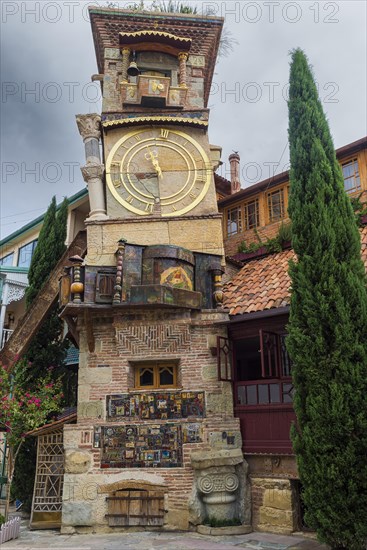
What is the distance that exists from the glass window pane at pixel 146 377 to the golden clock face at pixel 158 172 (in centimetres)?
390

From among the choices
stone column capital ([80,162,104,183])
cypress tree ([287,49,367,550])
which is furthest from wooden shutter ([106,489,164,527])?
stone column capital ([80,162,104,183])

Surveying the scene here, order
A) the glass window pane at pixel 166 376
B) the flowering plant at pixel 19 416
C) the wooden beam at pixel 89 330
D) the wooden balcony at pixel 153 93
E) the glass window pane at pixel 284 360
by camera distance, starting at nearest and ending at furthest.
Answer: the glass window pane at pixel 284 360, the flowering plant at pixel 19 416, the wooden beam at pixel 89 330, the glass window pane at pixel 166 376, the wooden balcony at pixel 153 93

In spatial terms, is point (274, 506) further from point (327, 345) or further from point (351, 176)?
point (351, 176)

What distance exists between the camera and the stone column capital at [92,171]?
1317 centimetres

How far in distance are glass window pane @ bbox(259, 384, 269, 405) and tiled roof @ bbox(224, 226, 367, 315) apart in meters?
1.69

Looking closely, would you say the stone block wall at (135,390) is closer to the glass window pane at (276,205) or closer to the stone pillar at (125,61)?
the glass window pane at (276,205)

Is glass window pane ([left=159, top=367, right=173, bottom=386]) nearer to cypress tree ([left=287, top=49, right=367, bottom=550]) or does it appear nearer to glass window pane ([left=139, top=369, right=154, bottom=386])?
glass window pane ([left=139, top=369, right=154, bottom=386])

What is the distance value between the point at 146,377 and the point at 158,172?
17.1 feet

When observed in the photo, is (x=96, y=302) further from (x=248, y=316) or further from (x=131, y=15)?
(x=131, y=15)

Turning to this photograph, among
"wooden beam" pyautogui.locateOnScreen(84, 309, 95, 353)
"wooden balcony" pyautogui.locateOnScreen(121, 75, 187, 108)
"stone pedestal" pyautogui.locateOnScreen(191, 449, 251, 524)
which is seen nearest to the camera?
"stone pedestal" pyautogui.locateOnScreen(191, 449, 251, 524)

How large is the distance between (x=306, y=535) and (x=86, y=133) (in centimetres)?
1066

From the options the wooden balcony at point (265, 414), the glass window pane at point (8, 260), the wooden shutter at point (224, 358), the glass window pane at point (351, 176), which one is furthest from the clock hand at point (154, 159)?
the glass window pane at point (8, 260)

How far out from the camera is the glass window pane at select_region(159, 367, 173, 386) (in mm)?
11633

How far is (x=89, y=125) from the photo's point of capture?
13664 mm
